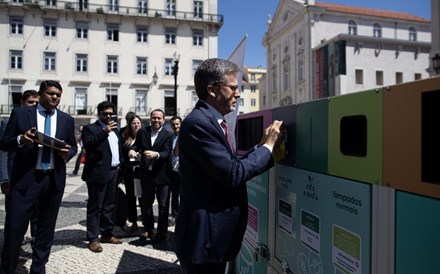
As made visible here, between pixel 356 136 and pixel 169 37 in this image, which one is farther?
pixel 169 37

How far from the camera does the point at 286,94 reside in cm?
5094

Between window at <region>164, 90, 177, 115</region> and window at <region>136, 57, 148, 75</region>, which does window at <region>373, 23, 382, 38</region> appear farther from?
window at <region>136, 57, 148, 75</region>

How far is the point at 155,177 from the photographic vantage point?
489 centimetres

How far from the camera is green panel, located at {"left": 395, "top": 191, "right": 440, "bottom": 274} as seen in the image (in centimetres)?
112

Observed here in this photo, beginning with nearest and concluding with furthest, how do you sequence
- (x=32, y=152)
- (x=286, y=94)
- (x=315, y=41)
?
(x=32, y=152)
(x=315, y=41)
(x=286, y=94)

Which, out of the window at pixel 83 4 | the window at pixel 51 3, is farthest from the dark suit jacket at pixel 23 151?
the window at pixel 51 3

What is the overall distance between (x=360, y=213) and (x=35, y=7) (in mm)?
39787

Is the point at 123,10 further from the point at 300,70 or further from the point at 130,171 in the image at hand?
the point at 130,171

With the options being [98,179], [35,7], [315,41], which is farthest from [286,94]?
[98,179]

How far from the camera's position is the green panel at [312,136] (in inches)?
Answer: 69.8

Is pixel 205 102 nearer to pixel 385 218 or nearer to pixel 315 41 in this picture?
pixel 385 218

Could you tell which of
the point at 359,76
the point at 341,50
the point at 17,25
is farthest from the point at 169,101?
the point at 359,76

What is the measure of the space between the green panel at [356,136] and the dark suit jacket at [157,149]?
347 centimetres

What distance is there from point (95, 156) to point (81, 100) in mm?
33189
